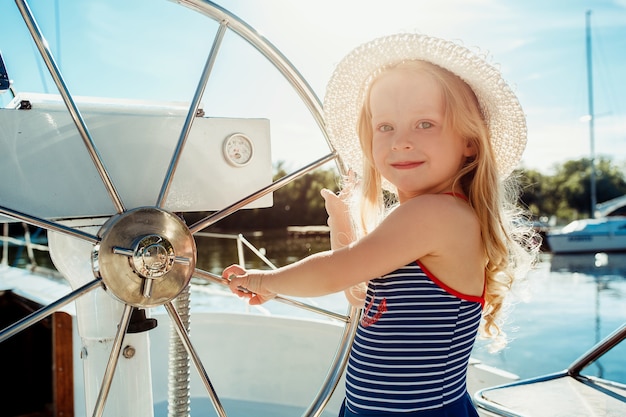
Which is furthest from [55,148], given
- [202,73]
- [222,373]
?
[222,373]

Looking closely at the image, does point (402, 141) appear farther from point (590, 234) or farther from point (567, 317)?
point (590, 234)

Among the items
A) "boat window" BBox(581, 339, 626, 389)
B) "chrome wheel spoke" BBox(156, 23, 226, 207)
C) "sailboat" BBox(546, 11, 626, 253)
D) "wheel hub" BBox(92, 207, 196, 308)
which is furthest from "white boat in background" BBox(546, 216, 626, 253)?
"wheel hub" BBox(92, 207, 196, 308)

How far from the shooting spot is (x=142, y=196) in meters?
1.00

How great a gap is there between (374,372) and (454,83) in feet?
1.35

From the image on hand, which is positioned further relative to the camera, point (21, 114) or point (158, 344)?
point (158, 344)

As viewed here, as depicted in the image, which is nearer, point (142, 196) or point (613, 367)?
point (142, 196)

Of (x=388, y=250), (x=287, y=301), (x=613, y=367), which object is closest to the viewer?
(x=388, y=250)

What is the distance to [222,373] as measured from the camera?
2.02 metres

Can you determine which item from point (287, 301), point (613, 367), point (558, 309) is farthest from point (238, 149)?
point (558, 309)

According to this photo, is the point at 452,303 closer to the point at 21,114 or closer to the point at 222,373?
the point at 21,114

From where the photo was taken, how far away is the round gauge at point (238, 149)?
1056mm

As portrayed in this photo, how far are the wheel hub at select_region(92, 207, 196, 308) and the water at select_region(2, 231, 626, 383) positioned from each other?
6.92 feet

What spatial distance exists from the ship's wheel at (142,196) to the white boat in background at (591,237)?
57.5 ft

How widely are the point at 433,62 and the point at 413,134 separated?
0.11 meters
